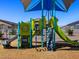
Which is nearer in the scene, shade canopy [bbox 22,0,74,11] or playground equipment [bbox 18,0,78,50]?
playground equipment [bbox 18,0,78,50]

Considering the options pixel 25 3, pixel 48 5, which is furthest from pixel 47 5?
pixel 25 3

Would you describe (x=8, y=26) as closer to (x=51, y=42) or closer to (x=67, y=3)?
(x=67, y=3)

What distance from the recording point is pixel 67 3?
75.8ft

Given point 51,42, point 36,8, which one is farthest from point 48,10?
point 51,42

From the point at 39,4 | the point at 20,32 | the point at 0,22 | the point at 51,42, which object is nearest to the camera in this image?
the point at 51,42

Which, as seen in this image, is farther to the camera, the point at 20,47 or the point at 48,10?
the point at 48,10

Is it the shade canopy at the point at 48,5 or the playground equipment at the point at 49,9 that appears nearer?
the playground equipment at the point at 49,9

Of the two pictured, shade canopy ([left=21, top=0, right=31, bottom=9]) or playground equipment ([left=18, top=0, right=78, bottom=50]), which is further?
shade canopy ([left=21, top=0, right=31, bottom=9])

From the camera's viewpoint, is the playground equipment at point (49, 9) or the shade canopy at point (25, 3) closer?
the playground equipment at point (49, 9)

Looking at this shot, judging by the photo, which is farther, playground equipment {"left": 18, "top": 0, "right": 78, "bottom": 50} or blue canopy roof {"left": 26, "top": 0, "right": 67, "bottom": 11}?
blue canopy roof {"left": 26, "top": 0, "right": 67, "bottom": 11}

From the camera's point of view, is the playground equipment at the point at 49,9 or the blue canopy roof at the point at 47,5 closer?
the playground equipment at the point at 49,9

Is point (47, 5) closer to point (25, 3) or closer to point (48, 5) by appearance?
point (48, 5)

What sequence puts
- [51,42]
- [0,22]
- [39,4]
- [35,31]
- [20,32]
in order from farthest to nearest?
[0,22]
[39,4]
[35,31]
[20,32]
[51,42]

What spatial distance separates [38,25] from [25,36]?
1282mm
